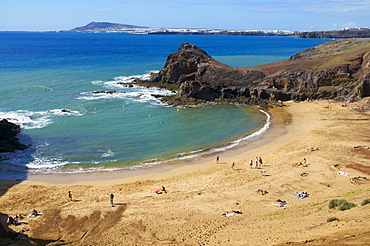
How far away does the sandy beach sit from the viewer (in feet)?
63.6

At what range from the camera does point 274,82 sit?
201 ft

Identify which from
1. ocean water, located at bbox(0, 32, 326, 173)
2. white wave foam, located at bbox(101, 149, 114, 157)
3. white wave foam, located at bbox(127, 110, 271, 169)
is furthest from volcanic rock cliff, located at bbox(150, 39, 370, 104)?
white wave foam, located at bbox(101, 149, 114, 157)

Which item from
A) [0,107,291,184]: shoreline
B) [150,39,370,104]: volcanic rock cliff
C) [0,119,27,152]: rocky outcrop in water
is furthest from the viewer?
[150,39,370,104]: volcanic rock cliff

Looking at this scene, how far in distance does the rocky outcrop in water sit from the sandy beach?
796 cm

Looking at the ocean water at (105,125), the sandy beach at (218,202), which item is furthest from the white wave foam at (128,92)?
the sandy beach at (218,202)

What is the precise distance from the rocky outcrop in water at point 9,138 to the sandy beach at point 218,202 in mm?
7960

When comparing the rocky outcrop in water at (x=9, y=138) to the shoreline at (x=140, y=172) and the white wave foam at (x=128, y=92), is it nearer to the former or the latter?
the shoreline at (x=140, y=172)

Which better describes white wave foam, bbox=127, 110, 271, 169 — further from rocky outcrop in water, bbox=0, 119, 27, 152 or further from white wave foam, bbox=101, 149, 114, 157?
rocky outcrop in water, bbox=0, 119, 27, 152

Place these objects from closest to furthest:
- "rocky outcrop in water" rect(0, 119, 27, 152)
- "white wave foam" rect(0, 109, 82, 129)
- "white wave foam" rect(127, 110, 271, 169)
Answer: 1. "white wave foam" rect(127, 110, 271, 169)
2. "rocky outcrop in water" rect(0, 119, 27, 152)
3. "white wave foam" rect(0, 109, 82, 129)

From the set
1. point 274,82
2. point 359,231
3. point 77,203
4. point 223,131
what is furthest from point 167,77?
point 359,231

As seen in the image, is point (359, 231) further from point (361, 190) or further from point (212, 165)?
point (212, 165)

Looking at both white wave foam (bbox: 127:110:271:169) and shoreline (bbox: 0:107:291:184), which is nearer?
shoreline (bbox: 0:107:291:184)

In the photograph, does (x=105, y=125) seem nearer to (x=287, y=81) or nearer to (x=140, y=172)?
(x=140, y=172)

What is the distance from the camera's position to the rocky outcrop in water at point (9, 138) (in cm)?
3644
